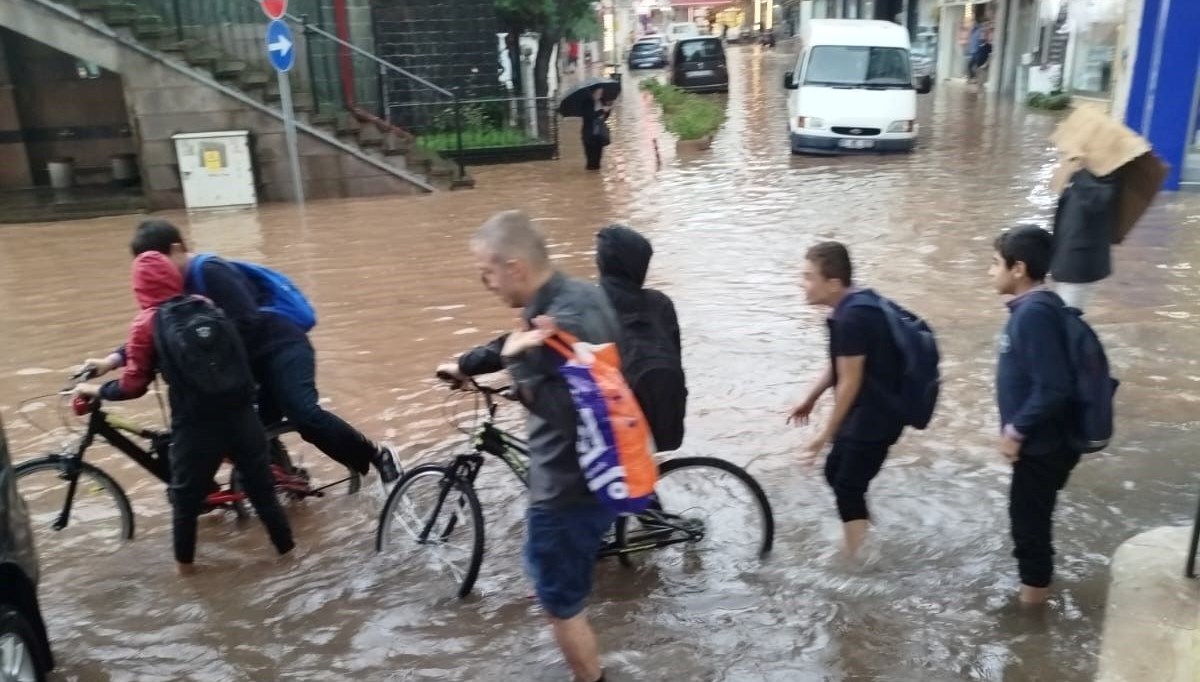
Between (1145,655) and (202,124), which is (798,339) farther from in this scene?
(202,124)

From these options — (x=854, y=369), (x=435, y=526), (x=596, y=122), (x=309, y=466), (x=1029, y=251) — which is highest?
(x=1029, y=251)

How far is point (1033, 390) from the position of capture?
11.1ft

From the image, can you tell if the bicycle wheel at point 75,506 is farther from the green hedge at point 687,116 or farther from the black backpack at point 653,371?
the green hedge at point 687,116

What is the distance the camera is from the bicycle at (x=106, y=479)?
14.5ft

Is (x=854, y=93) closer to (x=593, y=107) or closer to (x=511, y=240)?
(x=593, y=107)

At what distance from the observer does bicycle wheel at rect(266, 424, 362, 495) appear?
196 inches

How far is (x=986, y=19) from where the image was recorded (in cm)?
2956

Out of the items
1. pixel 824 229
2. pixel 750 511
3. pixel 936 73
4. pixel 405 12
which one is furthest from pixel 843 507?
pixel 936 73

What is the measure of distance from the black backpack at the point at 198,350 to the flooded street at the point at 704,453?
99 centimetres

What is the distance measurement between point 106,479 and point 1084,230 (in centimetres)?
514

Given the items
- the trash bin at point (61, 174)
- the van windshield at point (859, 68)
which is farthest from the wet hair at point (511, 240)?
the trash bin at point (61, 174)

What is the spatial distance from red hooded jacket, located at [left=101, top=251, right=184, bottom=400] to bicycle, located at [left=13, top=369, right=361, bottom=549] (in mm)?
407

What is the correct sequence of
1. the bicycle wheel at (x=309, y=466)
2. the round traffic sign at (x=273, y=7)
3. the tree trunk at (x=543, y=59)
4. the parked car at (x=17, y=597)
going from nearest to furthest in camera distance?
the parked car at (x=17, y=597), the bicycle wheel at (x=309, y=466), the round traffic sign at (x=273, y=7), the tree trunk at (x=543, y=59)

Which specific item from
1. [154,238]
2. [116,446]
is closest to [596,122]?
[116,446]
